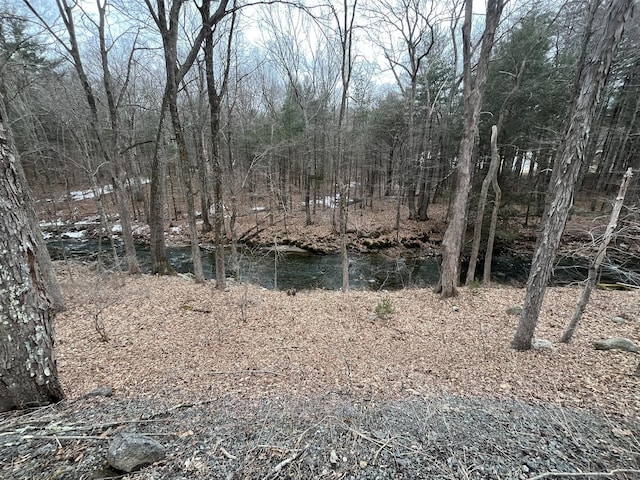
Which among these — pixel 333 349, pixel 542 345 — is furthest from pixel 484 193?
pixel 333 349

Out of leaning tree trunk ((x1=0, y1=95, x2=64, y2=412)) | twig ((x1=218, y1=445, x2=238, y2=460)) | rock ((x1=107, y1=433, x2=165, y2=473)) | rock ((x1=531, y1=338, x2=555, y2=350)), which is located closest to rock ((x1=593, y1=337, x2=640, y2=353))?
rock ((x1=531, y1=338, x2=555, y2=350))

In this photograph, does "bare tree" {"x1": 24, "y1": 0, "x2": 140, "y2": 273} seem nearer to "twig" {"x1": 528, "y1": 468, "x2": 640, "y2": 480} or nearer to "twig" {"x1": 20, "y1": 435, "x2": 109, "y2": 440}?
"twig" {"x1": 20, "y1": 435, "x2": 109, "y2": 440}

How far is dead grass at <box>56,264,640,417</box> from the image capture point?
10.9 feet

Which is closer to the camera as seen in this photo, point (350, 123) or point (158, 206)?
point (158, 206)

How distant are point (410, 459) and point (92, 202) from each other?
28968mm

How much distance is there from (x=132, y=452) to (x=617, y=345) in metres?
6.50

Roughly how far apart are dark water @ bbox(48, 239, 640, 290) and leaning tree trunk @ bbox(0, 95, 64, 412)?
7811mm

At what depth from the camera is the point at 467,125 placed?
6359mm

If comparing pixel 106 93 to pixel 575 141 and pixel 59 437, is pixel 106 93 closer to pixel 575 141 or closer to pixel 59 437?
pixel 59 437

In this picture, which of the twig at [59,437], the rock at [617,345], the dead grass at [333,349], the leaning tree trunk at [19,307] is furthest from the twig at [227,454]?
the rock at [617,345]

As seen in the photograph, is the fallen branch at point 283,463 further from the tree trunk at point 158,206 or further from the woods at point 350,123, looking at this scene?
the tree trunk at point 158,206

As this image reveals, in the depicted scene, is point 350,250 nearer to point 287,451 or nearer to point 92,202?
point 287,451

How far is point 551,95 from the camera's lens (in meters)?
11.6

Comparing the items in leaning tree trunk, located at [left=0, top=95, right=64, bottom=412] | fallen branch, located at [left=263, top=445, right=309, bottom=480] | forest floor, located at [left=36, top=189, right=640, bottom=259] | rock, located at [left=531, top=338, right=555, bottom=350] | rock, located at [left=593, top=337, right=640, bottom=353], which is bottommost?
forest floor, located at [left=36, top=189, right=640, bottom=259]
